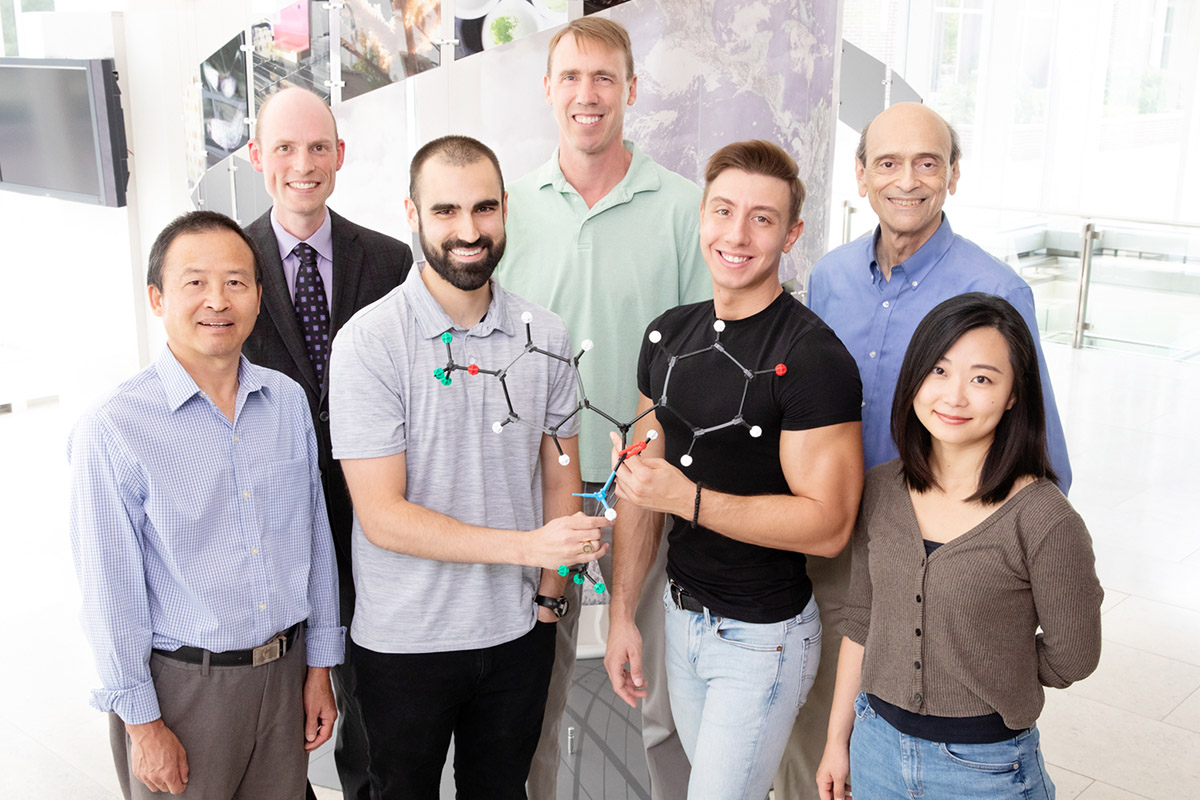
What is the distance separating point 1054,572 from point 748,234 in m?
0.82

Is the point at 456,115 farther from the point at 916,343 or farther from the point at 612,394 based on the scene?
the point at 916,343

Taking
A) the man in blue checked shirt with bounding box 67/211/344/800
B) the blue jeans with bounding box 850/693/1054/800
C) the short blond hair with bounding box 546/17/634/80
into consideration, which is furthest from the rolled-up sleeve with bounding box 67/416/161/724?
the short blond hair with bounding box 546/17/634/80

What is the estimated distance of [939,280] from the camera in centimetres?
230

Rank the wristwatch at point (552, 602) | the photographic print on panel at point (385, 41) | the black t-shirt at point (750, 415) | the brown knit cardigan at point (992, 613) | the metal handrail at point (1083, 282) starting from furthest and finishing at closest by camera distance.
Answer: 1. the metal handrail at point (1083, 282)
2. the photographic print on panel at point (385, 41)
3. the wristwatch at point (552, 602)
4. the black t-shirt at point (750, 415)
5. the brown knit cardigan at point (992, 613)

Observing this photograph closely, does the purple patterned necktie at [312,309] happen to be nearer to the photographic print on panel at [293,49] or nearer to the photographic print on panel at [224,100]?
the photographic print on panel at [293,49]

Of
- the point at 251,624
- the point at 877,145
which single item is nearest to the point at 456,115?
the point at 877,145

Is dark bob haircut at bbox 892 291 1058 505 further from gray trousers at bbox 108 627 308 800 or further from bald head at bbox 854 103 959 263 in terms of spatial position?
gray trousers at bbox 108 627 308 800

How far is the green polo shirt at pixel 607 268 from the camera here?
2.68 m

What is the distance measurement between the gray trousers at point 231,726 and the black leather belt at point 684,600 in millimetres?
760

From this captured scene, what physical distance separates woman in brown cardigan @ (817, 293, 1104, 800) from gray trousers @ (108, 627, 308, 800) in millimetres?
1116

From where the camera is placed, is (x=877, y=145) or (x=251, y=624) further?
(x=877, y=145)

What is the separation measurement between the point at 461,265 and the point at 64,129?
182 inches

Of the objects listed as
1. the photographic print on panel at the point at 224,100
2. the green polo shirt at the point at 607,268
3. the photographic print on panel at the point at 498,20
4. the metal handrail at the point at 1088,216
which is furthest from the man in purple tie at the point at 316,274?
the metal handrail at the point at 1088,216

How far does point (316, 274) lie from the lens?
2.66 m
